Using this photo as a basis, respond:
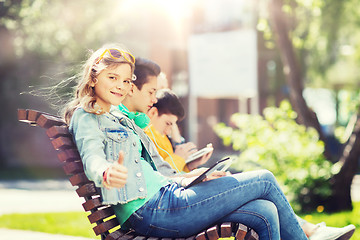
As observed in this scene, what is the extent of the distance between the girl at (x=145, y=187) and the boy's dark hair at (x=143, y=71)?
467 mm

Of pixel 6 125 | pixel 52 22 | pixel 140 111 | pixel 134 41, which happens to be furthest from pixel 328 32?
pixel 140 111

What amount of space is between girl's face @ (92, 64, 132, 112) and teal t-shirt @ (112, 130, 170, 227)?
1.17ft

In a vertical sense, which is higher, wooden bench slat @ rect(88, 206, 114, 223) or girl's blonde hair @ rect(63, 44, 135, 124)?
girl's blonde hair @ rect(63, 44, 135, 124)

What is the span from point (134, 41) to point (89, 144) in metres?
22.5

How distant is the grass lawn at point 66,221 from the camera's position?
5910 millimetres

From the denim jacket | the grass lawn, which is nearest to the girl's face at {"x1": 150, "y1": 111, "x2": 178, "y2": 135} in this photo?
the denim jacket

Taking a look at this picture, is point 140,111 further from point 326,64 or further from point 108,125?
point 326,64

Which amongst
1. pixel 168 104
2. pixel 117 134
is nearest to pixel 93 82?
pixel 117 134

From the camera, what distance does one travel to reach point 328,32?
56.4 feet

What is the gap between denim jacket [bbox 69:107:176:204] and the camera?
265 cm

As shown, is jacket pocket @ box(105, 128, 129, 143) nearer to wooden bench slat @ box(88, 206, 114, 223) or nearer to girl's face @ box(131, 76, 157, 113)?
wooden bench slat @ box(88, 206, 114, 223)

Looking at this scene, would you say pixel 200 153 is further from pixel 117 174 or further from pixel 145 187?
pixel 117 174

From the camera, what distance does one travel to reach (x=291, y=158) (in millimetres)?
7641

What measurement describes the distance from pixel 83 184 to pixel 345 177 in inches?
219
